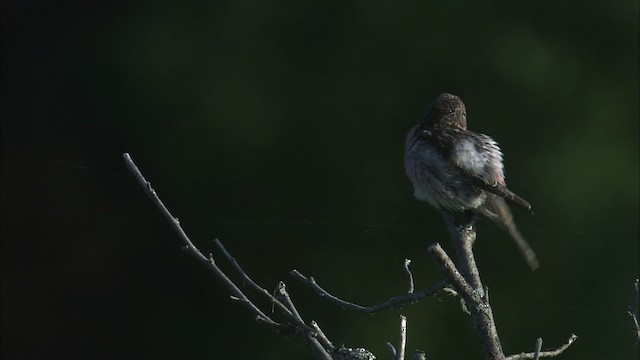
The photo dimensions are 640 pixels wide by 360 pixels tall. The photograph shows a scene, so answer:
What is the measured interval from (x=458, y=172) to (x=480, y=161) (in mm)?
91

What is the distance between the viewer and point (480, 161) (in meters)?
3.45

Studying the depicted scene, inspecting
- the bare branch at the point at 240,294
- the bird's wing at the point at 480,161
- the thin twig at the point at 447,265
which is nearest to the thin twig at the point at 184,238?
the bare branch at the point at 240,294

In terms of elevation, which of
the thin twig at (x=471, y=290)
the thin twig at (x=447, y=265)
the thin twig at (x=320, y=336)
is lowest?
the thin twig at (x=320, y=336)

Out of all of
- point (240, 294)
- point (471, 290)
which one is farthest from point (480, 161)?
point (240, 294)

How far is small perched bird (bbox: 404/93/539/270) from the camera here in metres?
3.38

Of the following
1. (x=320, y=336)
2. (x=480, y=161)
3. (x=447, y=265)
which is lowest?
(x=320, y=336)

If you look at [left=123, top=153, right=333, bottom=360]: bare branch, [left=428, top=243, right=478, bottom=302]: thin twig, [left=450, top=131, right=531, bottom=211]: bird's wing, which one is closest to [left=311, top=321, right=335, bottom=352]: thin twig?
[left=123, top=153, right=333, bottom=360]: bare branch

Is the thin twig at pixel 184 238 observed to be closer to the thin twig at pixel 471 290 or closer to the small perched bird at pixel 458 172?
the thin twig at pixel 471 290

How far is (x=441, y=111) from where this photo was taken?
362 cm

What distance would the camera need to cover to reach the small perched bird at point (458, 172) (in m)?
3.38

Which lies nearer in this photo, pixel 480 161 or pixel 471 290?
pixel 471 290

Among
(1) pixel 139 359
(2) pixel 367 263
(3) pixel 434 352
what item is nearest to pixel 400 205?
(2) pixel 367 263

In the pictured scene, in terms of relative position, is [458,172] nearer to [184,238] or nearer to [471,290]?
[471,290]

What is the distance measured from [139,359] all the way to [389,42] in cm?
190
